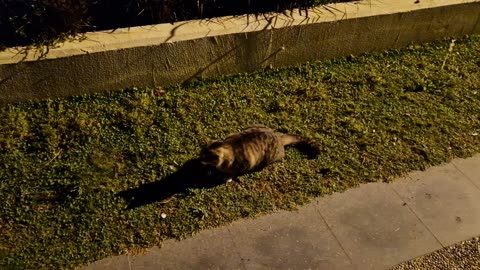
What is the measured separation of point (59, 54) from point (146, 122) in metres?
1.08

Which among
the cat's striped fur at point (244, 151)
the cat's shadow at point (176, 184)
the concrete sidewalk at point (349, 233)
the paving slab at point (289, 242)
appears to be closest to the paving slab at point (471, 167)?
the concrete sidewalk at point (349, 233)

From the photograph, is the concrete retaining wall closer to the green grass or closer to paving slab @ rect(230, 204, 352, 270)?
the green grass

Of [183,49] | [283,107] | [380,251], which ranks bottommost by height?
[380,251]

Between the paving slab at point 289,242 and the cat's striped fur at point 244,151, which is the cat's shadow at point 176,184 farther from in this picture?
the paving slab at point 289,242

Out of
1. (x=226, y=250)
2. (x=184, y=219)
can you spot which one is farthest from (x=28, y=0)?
(x=226, y=250)

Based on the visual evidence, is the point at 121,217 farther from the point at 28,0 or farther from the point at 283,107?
the point at 28,0

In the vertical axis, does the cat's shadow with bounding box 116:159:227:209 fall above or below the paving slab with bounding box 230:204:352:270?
above

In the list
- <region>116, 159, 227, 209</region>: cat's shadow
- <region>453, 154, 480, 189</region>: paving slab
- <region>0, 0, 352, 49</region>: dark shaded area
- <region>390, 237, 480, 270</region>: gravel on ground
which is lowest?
<region>390, 237, 480, 270</region>: gravel on ground

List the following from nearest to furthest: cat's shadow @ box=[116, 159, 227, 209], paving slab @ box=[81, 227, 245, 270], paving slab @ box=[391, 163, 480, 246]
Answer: paving slab @ box=[81, 227, 245, 270], cat's shadow @ box=[116, 159, 227, 209], paving slab @ box=[391, 163, 480, 246]

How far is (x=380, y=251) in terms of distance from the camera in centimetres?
425

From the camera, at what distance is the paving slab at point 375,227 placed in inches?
166

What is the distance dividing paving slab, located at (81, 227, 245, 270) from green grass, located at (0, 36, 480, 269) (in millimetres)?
96

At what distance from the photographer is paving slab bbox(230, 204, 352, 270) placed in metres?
4.08

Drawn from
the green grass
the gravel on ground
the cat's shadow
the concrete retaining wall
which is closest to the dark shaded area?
the concrete retaining wall
